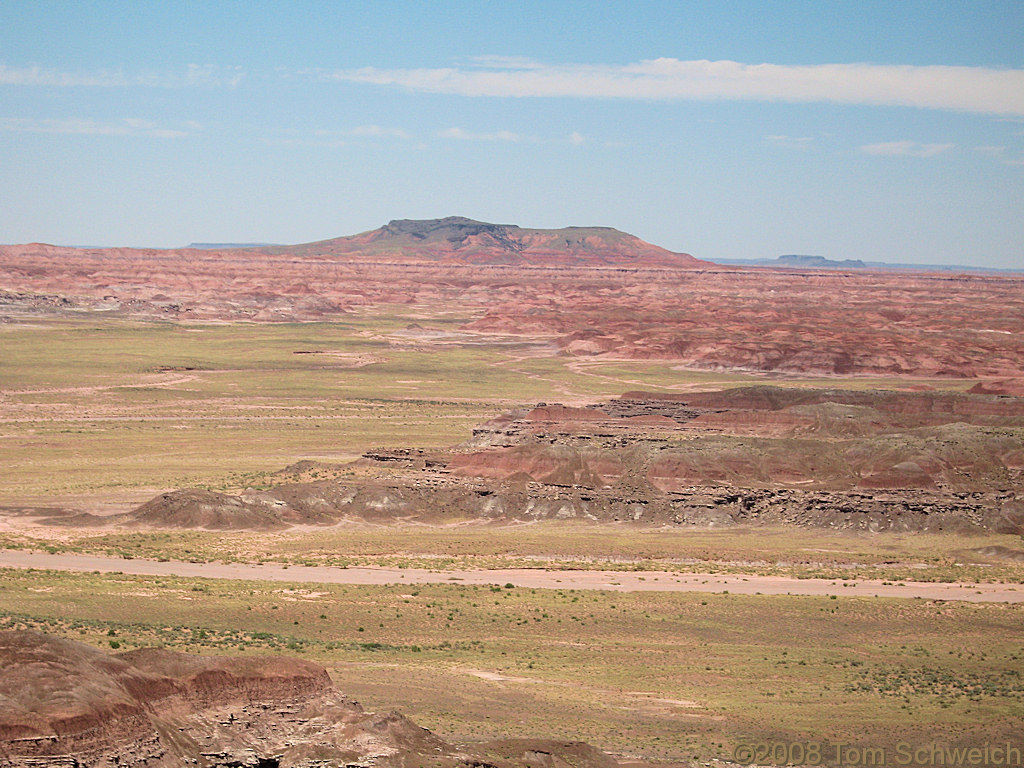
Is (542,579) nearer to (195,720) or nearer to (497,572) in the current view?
(497,572)

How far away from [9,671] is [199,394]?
84.9 m

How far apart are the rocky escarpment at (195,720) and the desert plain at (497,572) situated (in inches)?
1.9

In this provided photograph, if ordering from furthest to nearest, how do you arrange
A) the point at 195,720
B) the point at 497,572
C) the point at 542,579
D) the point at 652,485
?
the point at 652,485 < the point at 497,572 < the point at 542,579 < the point at 195,720

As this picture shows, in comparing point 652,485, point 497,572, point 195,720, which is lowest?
point 497,572

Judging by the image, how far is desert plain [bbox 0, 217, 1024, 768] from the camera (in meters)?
19.2

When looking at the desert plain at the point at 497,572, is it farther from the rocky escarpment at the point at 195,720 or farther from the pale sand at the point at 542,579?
the pale sand at the point at 542,579

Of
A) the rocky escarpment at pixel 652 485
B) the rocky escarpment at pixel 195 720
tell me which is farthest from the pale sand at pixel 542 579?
the rocky escarpment at pixel 195 720

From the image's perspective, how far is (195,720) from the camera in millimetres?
18062

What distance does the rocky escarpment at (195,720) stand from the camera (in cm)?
1553

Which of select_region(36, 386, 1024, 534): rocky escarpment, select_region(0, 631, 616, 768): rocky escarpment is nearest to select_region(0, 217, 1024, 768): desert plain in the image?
select_region(0, 631, 616, 768): rocky escarpment

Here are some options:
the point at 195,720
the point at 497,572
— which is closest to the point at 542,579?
the point at 497,572

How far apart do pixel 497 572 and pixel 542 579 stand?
2.05 metres

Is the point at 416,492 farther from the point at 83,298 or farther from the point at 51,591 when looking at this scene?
the point at 83,298

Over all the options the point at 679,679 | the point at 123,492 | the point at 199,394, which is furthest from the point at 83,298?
the point at 679,679
